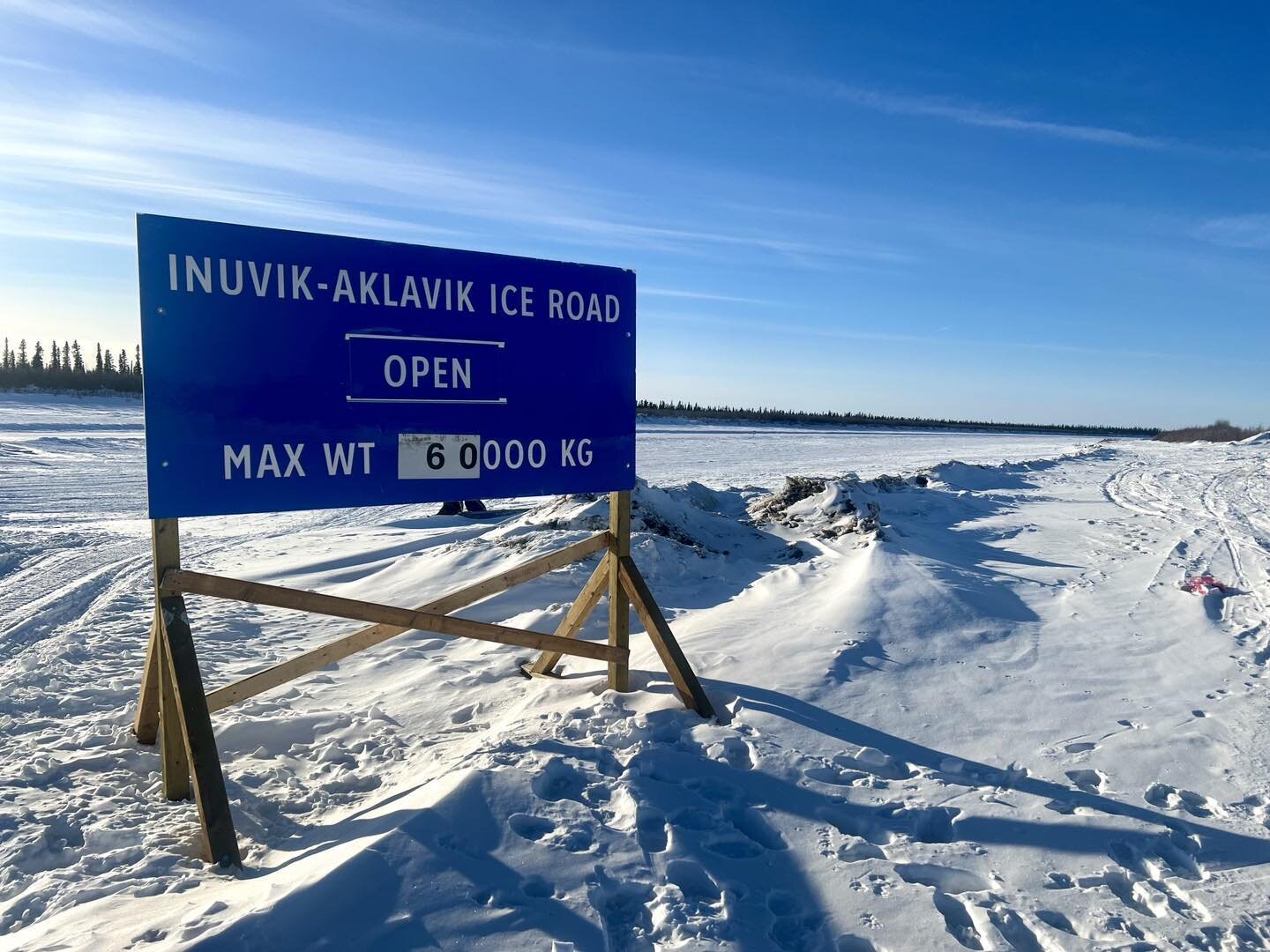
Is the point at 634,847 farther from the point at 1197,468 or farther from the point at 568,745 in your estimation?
the point at 1197,468

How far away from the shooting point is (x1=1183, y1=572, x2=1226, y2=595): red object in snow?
21.8 ft

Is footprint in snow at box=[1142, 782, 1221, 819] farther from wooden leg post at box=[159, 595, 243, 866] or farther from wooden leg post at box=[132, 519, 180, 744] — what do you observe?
wooden leg post at box=[132, 519, 180, 744]

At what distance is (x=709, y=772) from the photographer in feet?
11.4

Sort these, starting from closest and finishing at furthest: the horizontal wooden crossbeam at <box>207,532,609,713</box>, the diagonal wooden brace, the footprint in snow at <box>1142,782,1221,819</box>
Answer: the footprint in snow at <box>1142,782,1221,819</box>
the horizontal wooden crossbeam at <box>207,532,609,713</box>
the diagonal wooden brace

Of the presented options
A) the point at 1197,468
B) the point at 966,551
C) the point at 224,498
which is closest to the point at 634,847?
the point at 224,498

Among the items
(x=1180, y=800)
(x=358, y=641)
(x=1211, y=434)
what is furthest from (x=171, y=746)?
(x=1211, y=434)

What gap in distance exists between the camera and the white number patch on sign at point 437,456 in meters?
3.83

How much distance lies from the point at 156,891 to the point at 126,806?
867 mm

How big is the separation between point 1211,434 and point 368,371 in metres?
64.0

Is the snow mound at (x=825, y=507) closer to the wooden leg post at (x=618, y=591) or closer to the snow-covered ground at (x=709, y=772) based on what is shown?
the snow-covered ground at (x=709, y=772)

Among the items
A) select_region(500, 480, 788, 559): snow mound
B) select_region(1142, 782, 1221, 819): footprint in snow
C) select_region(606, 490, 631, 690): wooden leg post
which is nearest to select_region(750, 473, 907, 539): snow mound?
select_region(500, 480, 788, 559): snow mound

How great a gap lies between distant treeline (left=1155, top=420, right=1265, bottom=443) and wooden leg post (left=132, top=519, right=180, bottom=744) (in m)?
55.8

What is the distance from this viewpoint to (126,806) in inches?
137

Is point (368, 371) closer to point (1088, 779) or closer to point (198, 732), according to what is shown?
point (198, 732)
